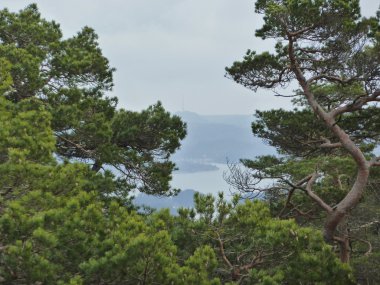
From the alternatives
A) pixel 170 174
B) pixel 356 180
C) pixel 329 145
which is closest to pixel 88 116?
pixel 170 174

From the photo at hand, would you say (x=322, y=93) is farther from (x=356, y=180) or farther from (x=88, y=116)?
(x=88, y=116)

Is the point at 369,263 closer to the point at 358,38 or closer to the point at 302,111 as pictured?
the point at 302,111

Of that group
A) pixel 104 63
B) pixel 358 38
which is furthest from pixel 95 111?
pixel 358 38

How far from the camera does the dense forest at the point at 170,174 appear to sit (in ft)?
14.2

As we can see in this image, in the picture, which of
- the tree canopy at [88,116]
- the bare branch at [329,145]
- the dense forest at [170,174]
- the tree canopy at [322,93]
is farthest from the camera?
the tree canopy at [88,116]

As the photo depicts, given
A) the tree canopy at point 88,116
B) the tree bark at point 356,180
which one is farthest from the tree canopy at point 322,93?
the tree canopy at point 88,116

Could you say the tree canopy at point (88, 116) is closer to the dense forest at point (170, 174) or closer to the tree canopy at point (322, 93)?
the dense forest at point (170, 174)

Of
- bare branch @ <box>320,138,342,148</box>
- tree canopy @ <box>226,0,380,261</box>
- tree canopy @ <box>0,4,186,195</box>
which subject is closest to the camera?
tree canopy @ <box>226,0,380,261</box>

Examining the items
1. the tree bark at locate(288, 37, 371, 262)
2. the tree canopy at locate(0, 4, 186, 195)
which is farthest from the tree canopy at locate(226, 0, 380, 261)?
the tree canopy at locate(0, 4, 186, 195)

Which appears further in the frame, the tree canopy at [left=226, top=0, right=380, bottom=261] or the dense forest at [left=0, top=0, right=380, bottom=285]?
the tree canopy at [left=226, top=0, right=380, bottom=261]

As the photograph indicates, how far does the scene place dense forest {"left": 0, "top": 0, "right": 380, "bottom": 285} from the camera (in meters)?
4.33

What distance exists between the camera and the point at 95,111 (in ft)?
34.1

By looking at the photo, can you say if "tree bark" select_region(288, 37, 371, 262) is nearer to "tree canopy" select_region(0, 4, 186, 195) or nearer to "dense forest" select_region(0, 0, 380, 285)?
"dense forest" select_region(0, 0, 380, 285)

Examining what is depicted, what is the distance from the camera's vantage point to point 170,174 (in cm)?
1082
